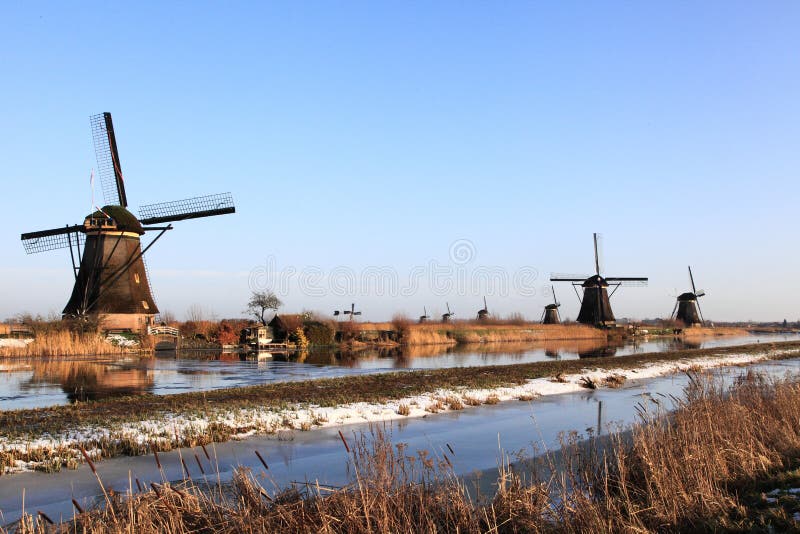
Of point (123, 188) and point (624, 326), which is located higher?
point (123, 188)

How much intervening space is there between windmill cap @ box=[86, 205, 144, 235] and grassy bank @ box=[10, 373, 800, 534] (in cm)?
3579

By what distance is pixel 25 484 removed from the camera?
308 inches

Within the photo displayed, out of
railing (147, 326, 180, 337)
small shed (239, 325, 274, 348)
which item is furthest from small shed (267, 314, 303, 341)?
railing (147, 326, 180, 337)

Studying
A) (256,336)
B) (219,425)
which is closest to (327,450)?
(219,425)

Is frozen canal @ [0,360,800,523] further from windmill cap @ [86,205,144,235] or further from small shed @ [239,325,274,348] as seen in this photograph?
small shed @ [239,325,274,348]

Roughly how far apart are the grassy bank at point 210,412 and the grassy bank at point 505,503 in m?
2.13

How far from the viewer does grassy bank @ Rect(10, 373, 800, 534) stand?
4984mm

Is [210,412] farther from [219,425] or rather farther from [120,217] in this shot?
[120,217]

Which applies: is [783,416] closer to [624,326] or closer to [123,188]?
[123,188]

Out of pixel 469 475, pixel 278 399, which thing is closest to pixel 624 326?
pixel 278 399

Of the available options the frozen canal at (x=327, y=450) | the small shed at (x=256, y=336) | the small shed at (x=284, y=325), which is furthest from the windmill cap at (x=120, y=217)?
the frozen canal at (x=327, y=450)

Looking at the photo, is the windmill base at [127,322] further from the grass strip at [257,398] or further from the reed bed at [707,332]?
A: the reed bed at [707,332]

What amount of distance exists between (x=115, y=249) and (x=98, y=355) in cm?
735

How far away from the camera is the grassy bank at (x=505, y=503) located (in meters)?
4.98
